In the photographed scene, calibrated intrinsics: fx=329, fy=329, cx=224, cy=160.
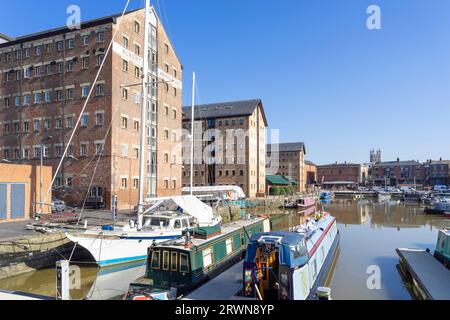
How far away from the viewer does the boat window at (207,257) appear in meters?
15.6

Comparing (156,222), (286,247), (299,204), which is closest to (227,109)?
(299,204)

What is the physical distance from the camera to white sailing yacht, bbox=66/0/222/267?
18344mm

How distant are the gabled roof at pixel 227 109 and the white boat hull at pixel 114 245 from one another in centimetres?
5278

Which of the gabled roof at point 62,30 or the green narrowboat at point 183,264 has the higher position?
the gabled roof at point 62,30

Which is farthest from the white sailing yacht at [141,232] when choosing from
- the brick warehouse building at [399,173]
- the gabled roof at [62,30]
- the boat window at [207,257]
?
the brick warehouse building at [399,173]

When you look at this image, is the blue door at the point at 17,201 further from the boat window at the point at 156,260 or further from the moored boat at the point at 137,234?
the boat window at the point at 156,260

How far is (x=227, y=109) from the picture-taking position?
2923 inches

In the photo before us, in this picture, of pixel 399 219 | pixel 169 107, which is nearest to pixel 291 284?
pixel 169 107

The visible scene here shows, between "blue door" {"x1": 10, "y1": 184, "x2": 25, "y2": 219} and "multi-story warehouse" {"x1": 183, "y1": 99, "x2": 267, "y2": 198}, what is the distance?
40618 millimetres

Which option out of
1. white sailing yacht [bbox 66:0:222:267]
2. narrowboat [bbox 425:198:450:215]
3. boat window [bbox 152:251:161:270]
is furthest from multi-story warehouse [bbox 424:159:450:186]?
boat window [bbox 152:251:161:270]

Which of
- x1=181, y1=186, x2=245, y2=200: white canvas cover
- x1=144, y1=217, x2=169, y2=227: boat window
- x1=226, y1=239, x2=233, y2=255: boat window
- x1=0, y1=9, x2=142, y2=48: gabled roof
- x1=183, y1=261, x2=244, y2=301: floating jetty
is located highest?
x1=0, y1=9, x2=142, y2=48: gabled roof

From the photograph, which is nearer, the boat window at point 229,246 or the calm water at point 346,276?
the calm water at point 346,276

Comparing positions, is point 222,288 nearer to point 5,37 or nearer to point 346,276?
point 346,276

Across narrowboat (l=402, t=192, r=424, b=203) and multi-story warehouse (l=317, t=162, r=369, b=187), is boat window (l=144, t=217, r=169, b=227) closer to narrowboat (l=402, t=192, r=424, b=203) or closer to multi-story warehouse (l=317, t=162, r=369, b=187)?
narrowboat (l=402, t=192, r=424, b=203)
